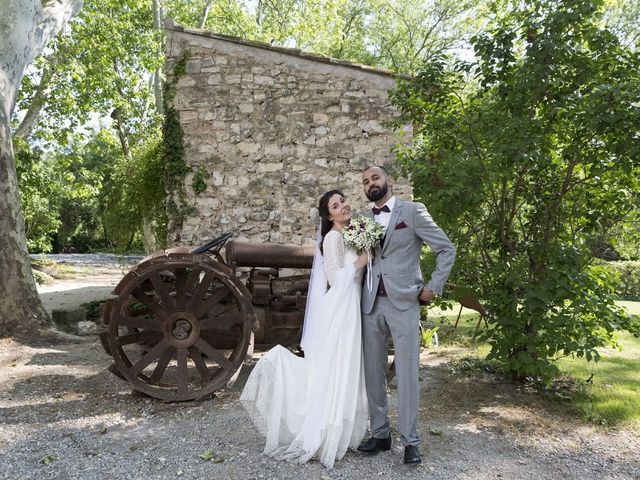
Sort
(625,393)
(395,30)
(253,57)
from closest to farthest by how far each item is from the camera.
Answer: (625,393)
(253,57)
(395,30)

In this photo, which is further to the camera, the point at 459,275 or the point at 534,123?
the point at 459,275

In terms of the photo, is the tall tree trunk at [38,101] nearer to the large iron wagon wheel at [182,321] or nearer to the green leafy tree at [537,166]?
the large iron wagon wheel at [182,321]

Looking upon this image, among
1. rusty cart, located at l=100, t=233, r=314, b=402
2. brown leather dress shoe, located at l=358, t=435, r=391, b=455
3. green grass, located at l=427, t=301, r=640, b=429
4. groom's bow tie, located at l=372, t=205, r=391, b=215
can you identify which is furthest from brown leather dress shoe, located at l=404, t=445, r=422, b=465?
green grass, located at l=427, t=301, r=640, b=429

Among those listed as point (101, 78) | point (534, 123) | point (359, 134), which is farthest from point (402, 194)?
point (101, 78)

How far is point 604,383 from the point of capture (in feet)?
17.4

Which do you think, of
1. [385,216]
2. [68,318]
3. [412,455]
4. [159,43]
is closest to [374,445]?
[412,455]

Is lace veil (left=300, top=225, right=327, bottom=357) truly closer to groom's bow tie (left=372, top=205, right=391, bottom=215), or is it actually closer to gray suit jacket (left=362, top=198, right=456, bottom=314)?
gray suit jacket (left=362, top=198, right=456, bottom=314)

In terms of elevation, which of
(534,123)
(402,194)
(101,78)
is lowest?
(402,194)

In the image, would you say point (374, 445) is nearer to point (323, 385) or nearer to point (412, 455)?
point (412, 455)

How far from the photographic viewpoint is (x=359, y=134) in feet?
24.2

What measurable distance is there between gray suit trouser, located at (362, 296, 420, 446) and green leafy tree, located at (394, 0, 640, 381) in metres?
1.49

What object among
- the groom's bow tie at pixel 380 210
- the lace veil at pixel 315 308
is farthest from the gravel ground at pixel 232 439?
the groom's bow tie at pixel 380 210

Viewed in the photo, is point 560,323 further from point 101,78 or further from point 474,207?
point 101,78

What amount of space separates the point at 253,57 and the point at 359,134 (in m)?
1.80
